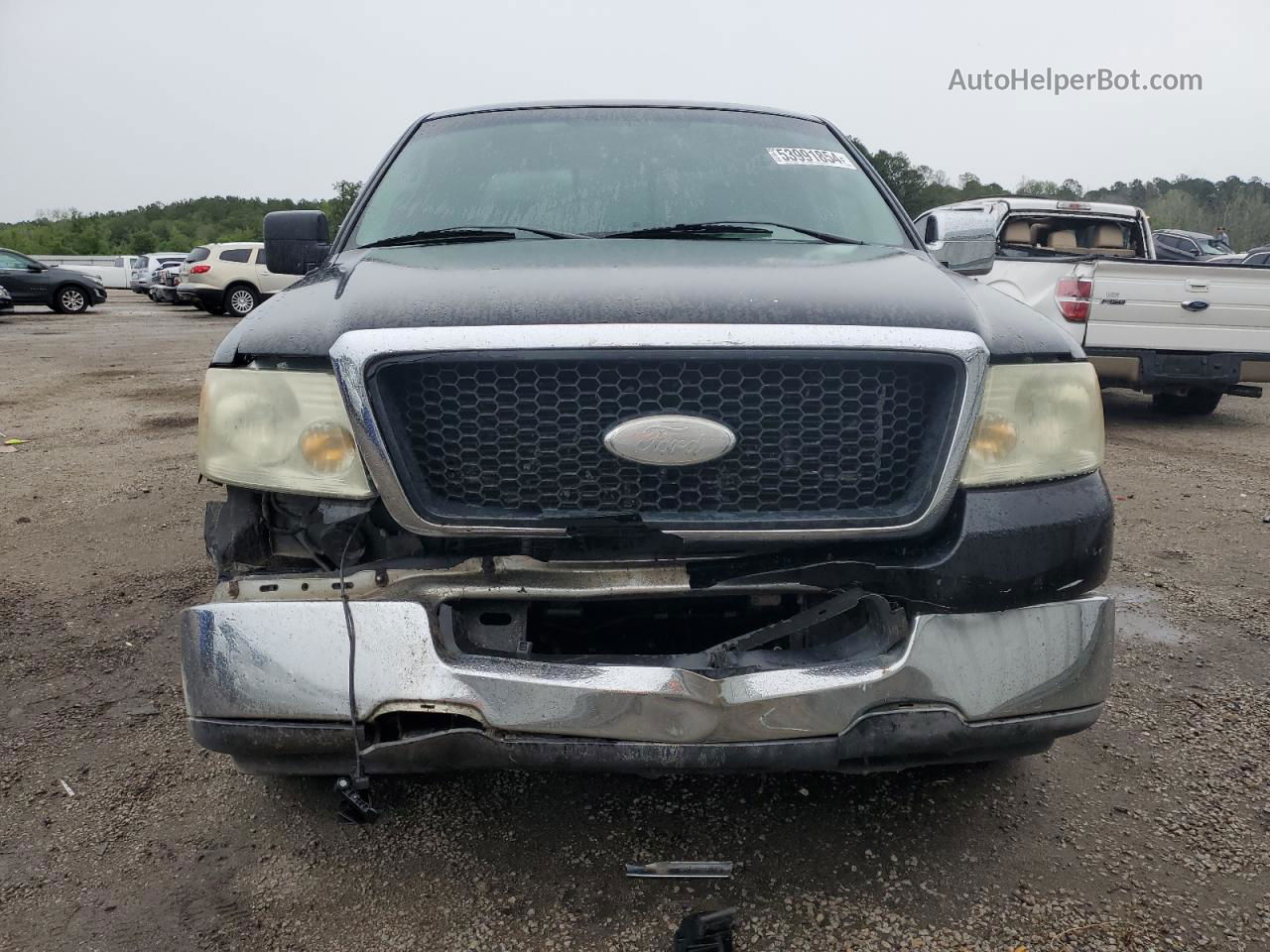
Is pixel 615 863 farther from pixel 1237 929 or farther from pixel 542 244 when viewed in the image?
pixel 542 244

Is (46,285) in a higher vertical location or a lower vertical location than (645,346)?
lower

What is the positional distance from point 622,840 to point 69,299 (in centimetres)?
2506

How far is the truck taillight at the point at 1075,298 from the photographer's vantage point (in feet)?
23.7

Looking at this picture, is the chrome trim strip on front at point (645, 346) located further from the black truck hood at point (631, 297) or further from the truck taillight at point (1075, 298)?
the truck taillight at point (1075, 298)

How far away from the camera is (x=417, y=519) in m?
1.84

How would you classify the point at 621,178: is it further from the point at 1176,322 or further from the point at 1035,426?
the point at 1176,322

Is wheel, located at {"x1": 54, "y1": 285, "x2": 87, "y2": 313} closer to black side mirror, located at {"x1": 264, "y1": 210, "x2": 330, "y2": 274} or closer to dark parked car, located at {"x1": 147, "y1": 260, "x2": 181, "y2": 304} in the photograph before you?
dark parked car, located at {"x1": 147, "y1": 260, "x2": 181, "y2": 304}

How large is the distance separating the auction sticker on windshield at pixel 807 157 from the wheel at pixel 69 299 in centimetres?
2394

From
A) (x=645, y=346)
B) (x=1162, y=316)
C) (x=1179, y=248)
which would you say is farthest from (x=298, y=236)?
(x=1179, y=248)

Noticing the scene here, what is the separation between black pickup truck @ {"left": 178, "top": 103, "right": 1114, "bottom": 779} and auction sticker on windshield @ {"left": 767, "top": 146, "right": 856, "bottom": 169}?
1309 mm

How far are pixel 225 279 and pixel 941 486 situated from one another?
2350 centimetres

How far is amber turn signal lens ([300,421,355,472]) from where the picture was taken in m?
1.85

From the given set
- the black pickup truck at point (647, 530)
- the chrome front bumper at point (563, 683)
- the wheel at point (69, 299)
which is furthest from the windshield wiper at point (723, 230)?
the wheel at point (69, 299)

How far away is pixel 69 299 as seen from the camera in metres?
22.8
